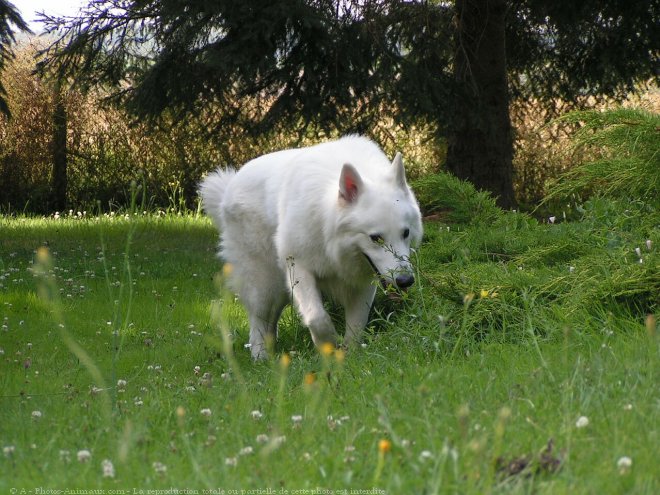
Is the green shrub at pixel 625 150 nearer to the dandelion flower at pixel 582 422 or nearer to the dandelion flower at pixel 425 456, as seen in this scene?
the dandelion flower at pixel 582 422

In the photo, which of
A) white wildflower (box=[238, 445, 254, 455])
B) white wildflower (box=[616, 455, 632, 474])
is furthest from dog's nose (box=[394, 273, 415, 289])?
white wildflower (box=[616, 455, 632, 474])

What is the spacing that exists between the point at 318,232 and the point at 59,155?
10971mm

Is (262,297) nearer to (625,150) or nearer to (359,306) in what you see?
(359,306)

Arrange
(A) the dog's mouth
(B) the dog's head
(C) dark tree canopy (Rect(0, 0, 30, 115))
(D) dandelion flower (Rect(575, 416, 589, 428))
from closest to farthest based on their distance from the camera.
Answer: (D) dandelion flower (Rect(575, 416, 589, 428)) → (A) the dog's mouth → (B) the dog's head → (C) dark tree canopy (Rect(0, 0, 30, 115))

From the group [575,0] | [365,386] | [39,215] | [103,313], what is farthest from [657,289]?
[39,215]

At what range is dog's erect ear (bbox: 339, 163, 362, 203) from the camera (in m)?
5.52

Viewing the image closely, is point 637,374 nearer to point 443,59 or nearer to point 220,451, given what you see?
point 220,451

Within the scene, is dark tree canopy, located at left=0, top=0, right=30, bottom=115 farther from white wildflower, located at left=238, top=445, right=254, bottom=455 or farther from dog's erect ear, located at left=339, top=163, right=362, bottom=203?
white wildflower, located at left=238, top=445, right=254, bottom=455

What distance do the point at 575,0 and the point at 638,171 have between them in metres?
5.56

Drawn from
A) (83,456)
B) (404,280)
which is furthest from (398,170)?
(83,456)

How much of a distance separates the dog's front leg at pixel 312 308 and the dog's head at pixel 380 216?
1.40ft

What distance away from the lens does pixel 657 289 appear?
4699 mm

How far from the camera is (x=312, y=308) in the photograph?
5844mm

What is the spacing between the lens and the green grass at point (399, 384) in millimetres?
2551
